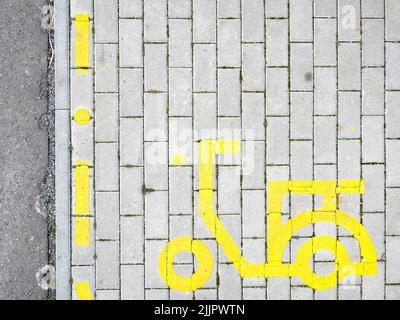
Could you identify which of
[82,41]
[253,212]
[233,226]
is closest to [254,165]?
[253,212]

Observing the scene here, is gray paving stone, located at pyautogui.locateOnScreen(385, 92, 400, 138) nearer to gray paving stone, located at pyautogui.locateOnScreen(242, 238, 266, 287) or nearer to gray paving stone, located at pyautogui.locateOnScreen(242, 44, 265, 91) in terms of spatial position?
gray paving stone, located at pyautogui.locateOnScreen(242, 44, 265, 91)

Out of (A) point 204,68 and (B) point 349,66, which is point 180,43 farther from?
(B) point 349,66

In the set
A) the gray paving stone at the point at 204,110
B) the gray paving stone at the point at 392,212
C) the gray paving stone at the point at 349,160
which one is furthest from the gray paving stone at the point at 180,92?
the gray paving stone at the point at 392,212

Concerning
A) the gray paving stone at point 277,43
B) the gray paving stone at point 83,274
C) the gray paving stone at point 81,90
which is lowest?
the gray paving stone at point 83,274

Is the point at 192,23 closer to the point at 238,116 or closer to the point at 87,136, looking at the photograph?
the point at 238,116

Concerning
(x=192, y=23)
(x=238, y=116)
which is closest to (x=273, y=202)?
(x=238, y=116)

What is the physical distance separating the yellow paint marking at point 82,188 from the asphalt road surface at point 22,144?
0.35 m

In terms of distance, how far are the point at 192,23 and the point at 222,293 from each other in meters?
2.34

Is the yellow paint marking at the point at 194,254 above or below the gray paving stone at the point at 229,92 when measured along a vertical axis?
below

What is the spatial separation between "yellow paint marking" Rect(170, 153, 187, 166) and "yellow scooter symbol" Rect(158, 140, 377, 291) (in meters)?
0.16

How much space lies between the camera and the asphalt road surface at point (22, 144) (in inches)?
150

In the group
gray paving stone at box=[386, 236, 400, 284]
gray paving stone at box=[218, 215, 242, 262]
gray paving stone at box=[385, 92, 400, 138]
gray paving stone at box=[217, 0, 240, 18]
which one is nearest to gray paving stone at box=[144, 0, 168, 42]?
gray paving stone at box=[217, 0, 240, 18]

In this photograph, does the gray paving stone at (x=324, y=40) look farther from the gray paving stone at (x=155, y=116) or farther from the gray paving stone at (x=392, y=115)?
the gray paving stone at (x=155, y=116)

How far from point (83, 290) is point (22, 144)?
4.52 feet
